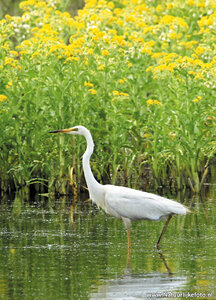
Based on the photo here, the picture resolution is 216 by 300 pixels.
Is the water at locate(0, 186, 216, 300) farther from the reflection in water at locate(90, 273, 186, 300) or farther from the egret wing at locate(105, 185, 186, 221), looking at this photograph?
the egret wing at locate(105, 185, 186, 221)

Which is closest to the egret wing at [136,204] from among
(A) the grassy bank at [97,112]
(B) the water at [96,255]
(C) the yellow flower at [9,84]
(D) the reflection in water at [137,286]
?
(B) the water at [96,255]

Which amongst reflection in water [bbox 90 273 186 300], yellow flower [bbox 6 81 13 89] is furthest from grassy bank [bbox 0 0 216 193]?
reflection in water [bbox 90 273 186 300]

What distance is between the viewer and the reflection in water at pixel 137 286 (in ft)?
20.4

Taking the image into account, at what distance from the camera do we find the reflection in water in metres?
6.21

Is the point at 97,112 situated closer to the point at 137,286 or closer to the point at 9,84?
the point at 9,84

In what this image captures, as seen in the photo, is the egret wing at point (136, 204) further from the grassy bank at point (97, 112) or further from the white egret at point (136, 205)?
the grassy bank at point (97, 112)

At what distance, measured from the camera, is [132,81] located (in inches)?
497

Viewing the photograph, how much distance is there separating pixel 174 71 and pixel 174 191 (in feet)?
6.66

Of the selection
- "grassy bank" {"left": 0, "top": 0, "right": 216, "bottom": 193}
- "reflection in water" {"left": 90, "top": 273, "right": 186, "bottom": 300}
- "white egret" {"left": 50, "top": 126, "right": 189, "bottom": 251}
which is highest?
"grassy bank" {"left": 0, "top": 0, "right": 216, "bottom": 193}

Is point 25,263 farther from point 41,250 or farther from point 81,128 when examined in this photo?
point 81,128

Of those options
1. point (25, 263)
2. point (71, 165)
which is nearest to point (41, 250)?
point (25, 263)

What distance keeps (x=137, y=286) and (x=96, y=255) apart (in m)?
1.36

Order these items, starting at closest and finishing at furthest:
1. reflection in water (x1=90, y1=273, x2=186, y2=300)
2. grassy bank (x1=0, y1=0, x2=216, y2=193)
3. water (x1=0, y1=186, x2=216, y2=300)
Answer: reflection in water (x1=90, y1=273, x2=186, y2=300), water (x1=0, y1=186, x2=216, y2=300), grassy bank (x1=0, y1=0, x2=216, y2=193)

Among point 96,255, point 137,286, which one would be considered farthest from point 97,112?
point 137,286
